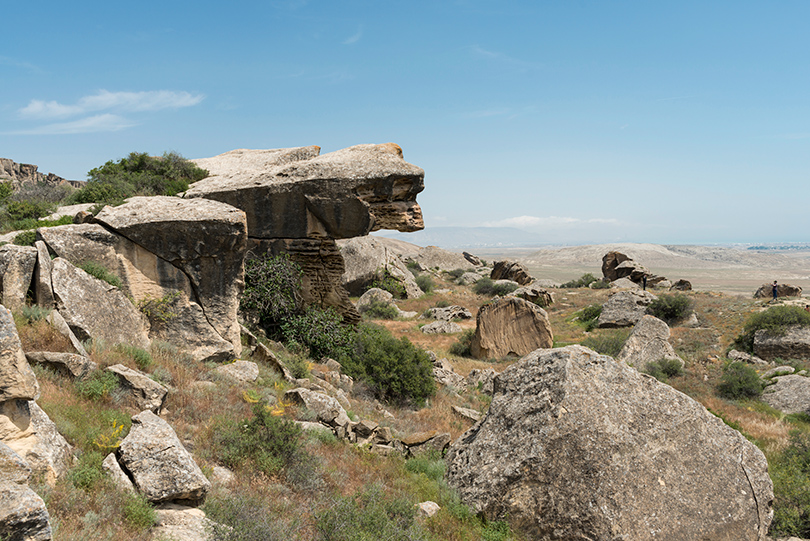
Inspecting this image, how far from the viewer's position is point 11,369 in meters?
4.62

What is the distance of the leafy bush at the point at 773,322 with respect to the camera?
65.9 feet

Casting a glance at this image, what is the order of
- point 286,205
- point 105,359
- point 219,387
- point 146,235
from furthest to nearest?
point 286,205 → point 146,235 → point 219,387 → point 105,359

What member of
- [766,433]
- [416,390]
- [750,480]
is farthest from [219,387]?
[766,433]

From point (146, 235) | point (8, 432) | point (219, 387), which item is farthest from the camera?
point (146, 235)

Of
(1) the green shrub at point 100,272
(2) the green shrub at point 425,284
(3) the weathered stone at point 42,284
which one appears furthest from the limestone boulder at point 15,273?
(2) the green shrub at point 425,284

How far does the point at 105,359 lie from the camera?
297 inches

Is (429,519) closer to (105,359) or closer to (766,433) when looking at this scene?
(105,359)

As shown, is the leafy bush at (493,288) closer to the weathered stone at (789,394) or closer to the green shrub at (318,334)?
the weathered stone at (789,394)

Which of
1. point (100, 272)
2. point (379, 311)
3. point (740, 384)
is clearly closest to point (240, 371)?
point (100, 272)

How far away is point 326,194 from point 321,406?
725 centimetres

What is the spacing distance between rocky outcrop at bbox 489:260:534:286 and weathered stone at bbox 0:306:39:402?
4053 centimetres

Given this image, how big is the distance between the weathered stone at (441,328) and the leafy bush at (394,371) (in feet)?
33.7

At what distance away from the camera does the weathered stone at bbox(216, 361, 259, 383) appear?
9.66 m

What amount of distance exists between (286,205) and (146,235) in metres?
4.60
